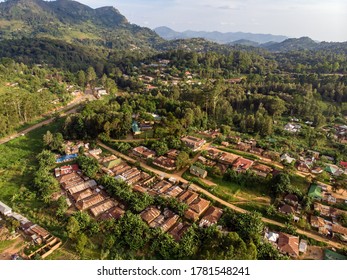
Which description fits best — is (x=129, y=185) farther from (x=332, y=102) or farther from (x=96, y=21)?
(x=96, y=21)

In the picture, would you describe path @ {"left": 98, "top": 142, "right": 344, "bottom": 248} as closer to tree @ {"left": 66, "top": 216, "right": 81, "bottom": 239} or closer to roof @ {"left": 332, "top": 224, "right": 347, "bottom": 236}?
roof @ {"left": 332, "top": 224, "right": 347, "bottom": 236}

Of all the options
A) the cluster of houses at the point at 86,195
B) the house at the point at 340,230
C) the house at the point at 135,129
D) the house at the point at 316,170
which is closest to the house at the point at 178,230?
the cluster of houses at the point at 86,195

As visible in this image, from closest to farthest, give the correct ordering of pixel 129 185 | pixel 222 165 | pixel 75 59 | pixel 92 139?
1. pixel 129 185
2. pixel 222 165
3. pixel 92 139
4. pixel 75 59

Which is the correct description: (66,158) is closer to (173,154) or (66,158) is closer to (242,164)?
(173,154)

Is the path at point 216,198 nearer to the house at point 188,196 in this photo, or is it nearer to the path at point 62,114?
the house at point 188,196

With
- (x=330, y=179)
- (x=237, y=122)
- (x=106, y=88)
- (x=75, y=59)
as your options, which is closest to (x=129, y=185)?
(x=330, y=179)

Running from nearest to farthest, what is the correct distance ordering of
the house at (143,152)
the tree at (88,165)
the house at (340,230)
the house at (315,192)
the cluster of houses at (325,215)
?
the house at (340,230) < the cluster of houses at (325,215) < the house at (315,192) < the tree at (88,165) < the house at (143,152)

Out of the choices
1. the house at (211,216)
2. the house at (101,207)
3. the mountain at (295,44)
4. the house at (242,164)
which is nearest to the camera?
the house at (211,216)
